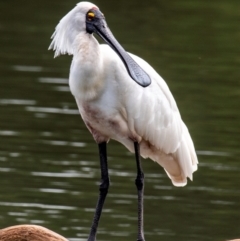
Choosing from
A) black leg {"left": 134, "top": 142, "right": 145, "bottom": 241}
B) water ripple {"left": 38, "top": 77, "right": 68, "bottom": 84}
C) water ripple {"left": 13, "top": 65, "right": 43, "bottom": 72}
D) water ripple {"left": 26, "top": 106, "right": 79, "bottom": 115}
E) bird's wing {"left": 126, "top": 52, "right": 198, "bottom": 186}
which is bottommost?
water ripple {"left": 13, "top": 65, "right": 43, "bottom": 72}

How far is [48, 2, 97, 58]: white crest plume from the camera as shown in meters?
10.3

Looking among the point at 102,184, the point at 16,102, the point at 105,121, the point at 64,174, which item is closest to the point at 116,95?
the point at 105,121

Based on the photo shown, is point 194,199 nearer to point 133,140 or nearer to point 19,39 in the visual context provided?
point 133,140

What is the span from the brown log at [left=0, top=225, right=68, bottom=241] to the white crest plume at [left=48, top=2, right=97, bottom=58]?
1.58m

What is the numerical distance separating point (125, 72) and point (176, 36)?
522 inches

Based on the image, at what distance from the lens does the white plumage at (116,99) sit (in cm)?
1032

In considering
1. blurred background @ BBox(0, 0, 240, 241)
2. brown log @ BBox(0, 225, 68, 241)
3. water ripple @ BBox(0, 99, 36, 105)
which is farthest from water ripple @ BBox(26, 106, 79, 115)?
brown log @ BBox(0, 225, 68, 241)

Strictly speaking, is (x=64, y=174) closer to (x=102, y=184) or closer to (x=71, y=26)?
(x=102, y=184)

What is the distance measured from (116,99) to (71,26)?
0.76m

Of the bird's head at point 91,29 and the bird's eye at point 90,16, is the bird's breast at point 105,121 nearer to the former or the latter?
the bird's head at point 91,29

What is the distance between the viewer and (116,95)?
1054 centimetres

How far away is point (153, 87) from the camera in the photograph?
10.8 m

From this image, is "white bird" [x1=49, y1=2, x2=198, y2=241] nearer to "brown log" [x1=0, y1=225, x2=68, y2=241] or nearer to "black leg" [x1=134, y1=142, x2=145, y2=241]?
"black leg" [x1=134, y1=142, x2=145, y2=241]

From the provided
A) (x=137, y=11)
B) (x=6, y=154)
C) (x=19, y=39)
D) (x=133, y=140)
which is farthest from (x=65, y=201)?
(x=137, y=11)
